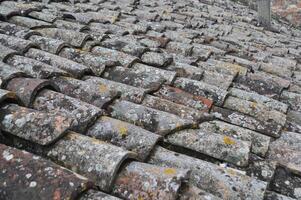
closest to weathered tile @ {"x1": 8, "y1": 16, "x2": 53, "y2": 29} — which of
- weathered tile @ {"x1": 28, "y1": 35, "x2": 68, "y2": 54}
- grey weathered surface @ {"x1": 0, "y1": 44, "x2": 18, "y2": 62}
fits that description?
weathered tile @ {"x1": 28, "y1": 35, "x2": 68, "y2": 54}

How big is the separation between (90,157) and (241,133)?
3.91 feet

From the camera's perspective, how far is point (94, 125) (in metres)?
2.30

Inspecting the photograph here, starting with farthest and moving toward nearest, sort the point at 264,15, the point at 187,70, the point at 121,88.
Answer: the point at 264,15, the point at 187,70, the point at 121,88

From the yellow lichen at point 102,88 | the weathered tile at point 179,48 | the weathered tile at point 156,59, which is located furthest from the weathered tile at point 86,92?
the weathered tile at point 179,48

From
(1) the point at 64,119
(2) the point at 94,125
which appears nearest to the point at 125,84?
(2) the point at 94,125

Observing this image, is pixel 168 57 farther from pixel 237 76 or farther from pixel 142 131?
pixel 142 131

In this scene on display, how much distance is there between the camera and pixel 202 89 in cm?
323

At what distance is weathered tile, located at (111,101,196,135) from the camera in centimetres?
247

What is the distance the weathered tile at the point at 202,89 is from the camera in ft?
10.3

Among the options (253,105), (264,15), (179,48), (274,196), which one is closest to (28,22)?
(179,48)

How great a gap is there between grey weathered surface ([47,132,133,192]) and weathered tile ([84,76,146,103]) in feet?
2.56

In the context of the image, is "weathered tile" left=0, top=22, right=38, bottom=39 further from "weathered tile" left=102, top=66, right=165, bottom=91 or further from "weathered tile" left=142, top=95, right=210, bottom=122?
"weathered tile" left=142, top=95, right=210, bottom=122

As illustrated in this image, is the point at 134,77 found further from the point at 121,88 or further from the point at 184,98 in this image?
the point at 184,98

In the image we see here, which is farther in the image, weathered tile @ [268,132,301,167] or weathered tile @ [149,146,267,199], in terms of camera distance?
weathered tile @ [268,132,301,167]
